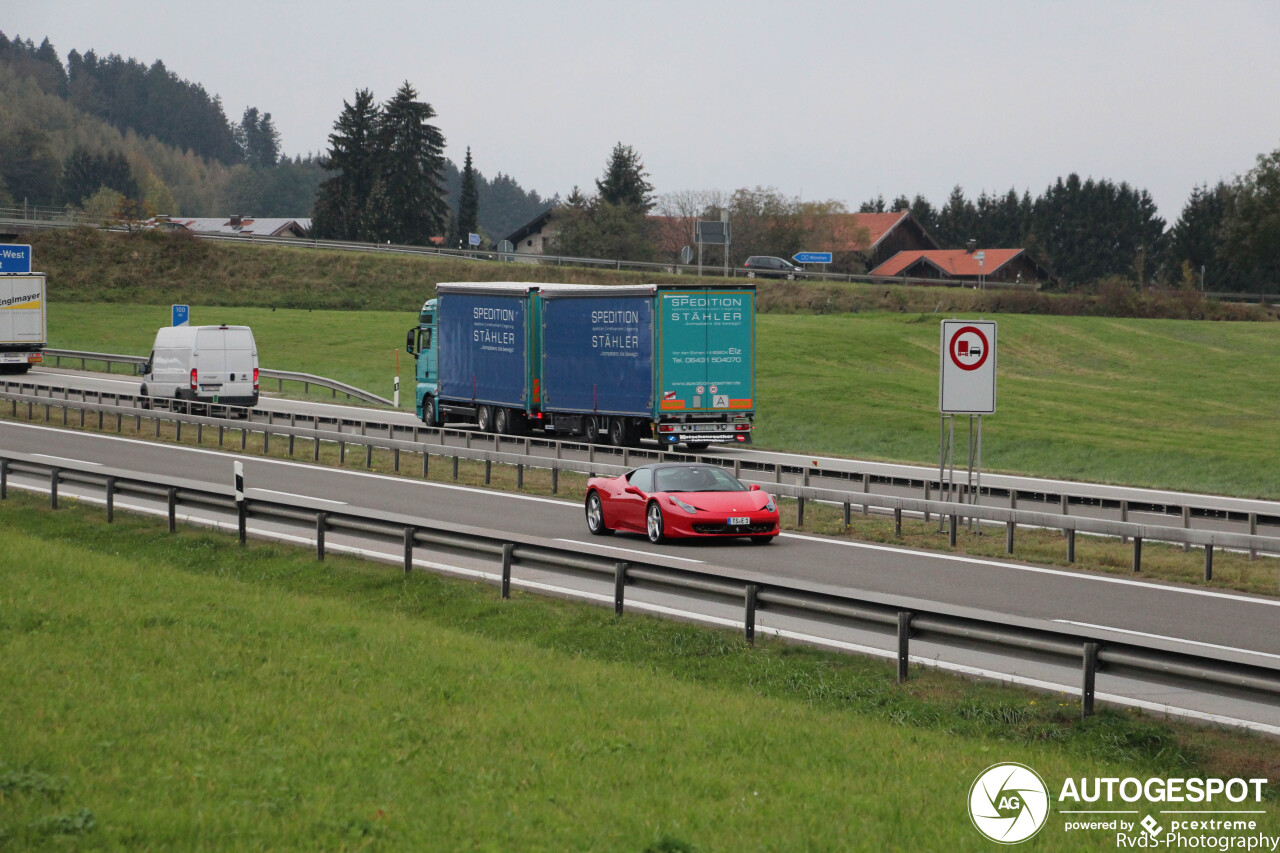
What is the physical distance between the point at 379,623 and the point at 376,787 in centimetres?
523

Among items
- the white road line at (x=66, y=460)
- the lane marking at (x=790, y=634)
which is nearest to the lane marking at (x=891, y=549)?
the white road line at (x=66, y=460)

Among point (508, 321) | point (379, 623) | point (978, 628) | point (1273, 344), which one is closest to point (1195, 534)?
point (978, 628)

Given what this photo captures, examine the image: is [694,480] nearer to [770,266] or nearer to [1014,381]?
[1014,381]

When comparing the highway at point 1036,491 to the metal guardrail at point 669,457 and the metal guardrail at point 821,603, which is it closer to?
the metal guardrail at point 669,457

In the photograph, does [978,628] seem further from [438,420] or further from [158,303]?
[158,303]

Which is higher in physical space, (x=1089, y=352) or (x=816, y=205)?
(x=816, y=205)

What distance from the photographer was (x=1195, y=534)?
54.3 ft

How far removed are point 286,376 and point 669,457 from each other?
30.5m

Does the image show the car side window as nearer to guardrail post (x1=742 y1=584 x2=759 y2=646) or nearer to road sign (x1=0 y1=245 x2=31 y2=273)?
guardrail post (x1=742 y1=584 x2=759 y2=646)

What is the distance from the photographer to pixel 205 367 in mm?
38062

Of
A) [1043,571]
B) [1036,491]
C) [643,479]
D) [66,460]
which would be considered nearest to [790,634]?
[1043,571]

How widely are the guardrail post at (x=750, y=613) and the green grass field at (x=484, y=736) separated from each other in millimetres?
117

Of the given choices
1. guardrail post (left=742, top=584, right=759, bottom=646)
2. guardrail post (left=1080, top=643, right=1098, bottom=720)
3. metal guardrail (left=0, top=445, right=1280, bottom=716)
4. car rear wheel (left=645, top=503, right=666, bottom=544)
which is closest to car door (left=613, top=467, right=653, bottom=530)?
car rear wheel (left=645, top=503, right=666, bottom=544)

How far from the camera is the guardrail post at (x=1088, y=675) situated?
938 cm
